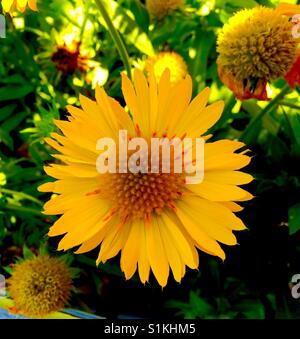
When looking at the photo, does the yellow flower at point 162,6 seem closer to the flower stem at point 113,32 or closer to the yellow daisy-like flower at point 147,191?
the flower stem at point 113,32

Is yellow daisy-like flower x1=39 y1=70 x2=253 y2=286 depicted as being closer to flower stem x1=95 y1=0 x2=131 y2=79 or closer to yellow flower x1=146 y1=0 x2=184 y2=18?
flower stem x1=95 y1=0 x2=131 y2=79

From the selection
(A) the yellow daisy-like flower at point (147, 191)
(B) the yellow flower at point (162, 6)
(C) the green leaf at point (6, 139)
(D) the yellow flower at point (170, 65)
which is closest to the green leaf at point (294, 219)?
(A) the yellow daisy-like flower at point (147, 191)

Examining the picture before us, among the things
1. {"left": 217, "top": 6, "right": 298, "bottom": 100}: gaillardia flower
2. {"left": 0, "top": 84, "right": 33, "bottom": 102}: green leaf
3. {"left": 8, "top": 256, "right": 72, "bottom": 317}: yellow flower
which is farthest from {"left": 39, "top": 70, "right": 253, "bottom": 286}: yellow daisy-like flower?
{"left": 0, "top": 84, "right": 33, "bottom": 102}: green leaf

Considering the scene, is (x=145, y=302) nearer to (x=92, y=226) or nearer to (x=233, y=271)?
(x=233, y=271)

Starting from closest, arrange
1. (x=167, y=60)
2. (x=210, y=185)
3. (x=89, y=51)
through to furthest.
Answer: (x=210, y=185) → (x=167, y=60) → (x=89, y=51)

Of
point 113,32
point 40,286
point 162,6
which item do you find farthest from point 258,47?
point 40,286

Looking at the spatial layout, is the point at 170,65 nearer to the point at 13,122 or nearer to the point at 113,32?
the point at 113,32
